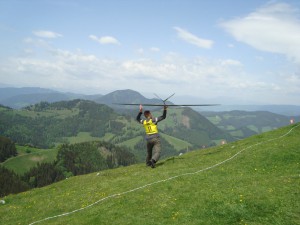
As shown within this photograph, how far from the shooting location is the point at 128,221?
19000mm

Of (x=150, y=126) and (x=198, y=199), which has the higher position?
(x=150, y=126)

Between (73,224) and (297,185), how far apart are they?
52.0 ft

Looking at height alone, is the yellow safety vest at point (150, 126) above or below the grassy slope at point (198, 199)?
above

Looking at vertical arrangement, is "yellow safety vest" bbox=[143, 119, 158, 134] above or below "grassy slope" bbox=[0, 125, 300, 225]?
above

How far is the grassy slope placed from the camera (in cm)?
1869

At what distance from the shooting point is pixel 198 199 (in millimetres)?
20953

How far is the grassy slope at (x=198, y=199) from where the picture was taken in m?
18.7

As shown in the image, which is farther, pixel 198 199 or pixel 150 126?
pixel 150 126

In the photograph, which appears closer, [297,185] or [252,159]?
[297,185]

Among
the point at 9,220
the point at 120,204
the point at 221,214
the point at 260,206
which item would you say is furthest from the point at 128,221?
the point at 9,220

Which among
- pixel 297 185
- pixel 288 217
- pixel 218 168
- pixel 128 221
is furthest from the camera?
pixel 218 168

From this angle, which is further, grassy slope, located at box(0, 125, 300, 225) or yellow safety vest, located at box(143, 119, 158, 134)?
yellow safety vest, located at box(143, 119, 158, 134)

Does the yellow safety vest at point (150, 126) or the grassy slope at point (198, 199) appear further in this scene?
the yellow safety vest at point (150, 126)

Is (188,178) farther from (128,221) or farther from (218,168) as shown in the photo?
(128,221)
